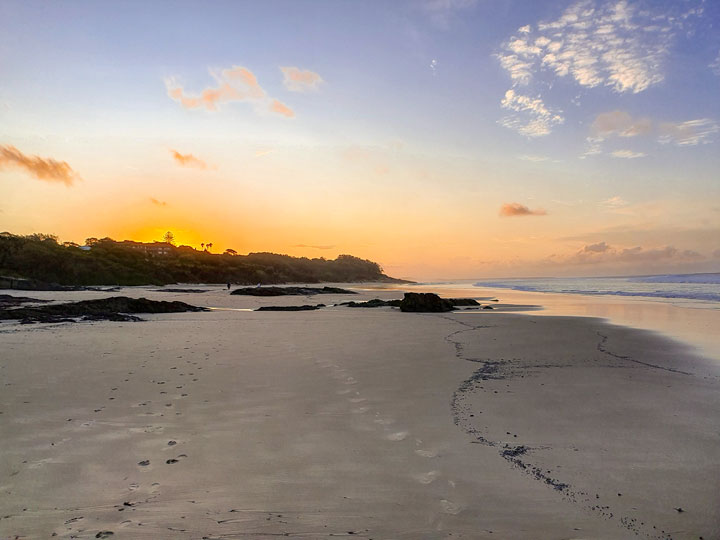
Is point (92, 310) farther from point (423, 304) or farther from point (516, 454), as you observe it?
point (516, 454)

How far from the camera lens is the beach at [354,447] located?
3.19 meters

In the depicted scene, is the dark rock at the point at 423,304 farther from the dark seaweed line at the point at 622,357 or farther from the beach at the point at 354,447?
the beach at the point at 354,447

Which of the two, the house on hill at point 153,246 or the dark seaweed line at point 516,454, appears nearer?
the dark seaweed line at point 516,454

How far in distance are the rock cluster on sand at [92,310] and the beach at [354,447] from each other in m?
7.01

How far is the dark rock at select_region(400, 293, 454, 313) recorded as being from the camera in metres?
24.1

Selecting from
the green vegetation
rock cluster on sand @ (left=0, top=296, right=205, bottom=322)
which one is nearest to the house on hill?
the green vegetation

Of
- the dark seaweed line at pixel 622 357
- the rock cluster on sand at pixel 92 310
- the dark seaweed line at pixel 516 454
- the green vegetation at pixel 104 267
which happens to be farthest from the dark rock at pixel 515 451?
the green vegetation at pixel 104 267

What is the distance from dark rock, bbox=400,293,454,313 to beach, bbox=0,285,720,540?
14.6m

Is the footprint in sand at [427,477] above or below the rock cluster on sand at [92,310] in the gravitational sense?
below

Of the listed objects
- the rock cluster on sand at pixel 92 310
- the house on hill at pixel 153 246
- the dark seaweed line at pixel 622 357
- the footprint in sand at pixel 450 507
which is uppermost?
the house on hill at pixel 153 246

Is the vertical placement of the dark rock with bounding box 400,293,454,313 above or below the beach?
above

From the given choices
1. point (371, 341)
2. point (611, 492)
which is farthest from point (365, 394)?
point (371, 341)

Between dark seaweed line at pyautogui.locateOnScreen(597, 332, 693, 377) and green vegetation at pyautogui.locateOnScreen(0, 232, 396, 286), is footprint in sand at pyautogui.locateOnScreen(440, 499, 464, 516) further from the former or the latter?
green vegetation at pyautogui.locateOnScreen(0, 232, 396, 286)

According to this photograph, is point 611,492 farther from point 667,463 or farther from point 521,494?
point 667,463
